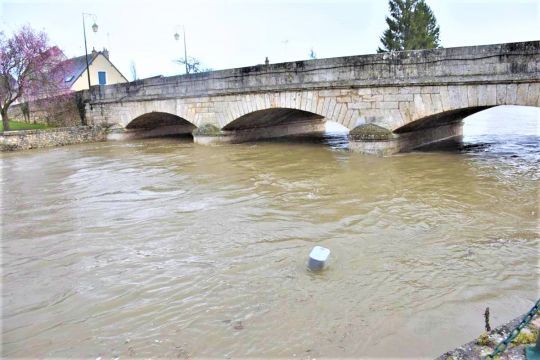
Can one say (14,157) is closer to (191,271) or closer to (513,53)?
(191,271)

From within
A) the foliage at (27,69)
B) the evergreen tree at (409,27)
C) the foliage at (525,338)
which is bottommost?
the foliage at (525,338)

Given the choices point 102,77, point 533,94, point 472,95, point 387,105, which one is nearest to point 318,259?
point 533,94

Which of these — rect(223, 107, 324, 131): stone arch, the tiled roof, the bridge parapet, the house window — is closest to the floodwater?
the bridge parapet

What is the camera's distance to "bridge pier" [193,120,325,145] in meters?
15.0

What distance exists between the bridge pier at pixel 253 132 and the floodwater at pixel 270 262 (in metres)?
5.91

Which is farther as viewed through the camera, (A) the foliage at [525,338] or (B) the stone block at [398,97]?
(B) the stone block at [398,97]

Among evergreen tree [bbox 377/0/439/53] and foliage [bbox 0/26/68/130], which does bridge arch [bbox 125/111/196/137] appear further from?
evergreen tree [bbox 377/0/439/53]

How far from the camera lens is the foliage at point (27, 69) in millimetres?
18969

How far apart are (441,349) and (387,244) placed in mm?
1999

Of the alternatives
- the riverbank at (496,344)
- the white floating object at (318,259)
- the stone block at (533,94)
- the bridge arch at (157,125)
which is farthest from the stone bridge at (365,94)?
the riverbank at (496,344)

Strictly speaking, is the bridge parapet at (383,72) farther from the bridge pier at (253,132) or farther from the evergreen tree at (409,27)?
the evergreen tree at (409,27)

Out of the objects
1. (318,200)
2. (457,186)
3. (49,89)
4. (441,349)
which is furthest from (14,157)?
(441,349)

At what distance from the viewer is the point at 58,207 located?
23.9 feet

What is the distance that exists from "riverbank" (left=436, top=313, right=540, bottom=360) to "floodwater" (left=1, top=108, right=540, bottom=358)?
88 centimetres
